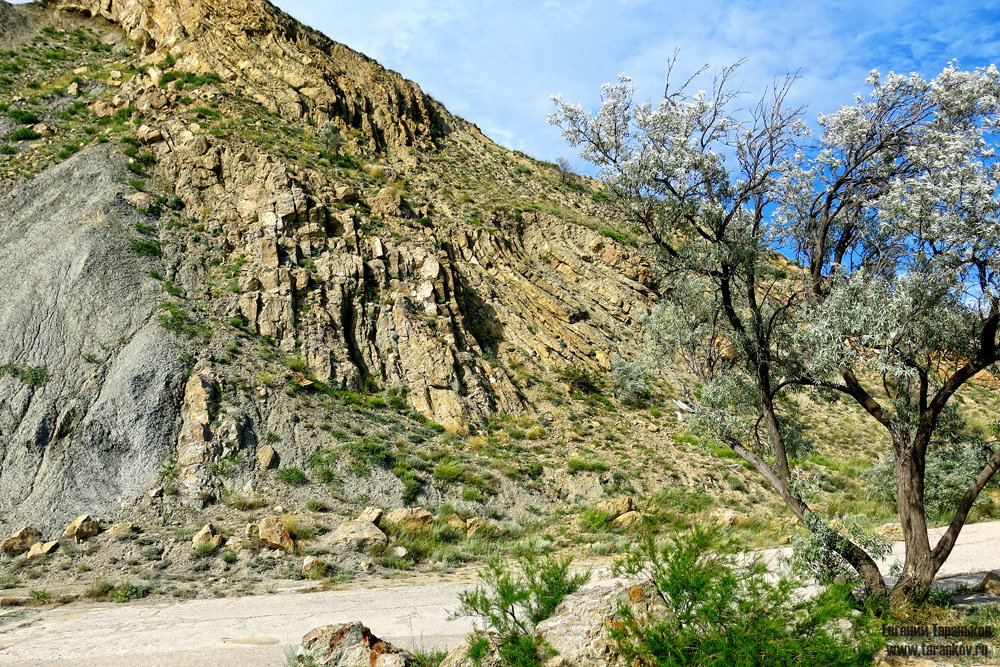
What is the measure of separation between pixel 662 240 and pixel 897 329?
3404mm

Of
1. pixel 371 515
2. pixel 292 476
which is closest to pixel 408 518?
pixel 371 515

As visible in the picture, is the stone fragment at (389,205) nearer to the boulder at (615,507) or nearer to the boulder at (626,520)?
the boulder at (615,507)

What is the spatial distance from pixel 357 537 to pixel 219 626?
14.2 feet

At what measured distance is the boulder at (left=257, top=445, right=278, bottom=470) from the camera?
13.6 metres

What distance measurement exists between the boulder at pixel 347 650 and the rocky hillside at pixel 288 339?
506cm

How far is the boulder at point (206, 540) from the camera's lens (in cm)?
1029

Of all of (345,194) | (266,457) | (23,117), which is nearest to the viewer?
(266,457)

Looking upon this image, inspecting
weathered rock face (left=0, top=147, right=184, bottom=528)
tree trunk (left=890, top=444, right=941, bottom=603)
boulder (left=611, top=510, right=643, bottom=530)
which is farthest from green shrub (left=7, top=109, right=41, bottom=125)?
tree trunk (left=890, top=444, right=941, bottom=603)

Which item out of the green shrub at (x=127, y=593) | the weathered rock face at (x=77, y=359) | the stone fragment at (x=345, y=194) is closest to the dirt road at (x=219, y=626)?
the green shrub at (x=127, y=593)

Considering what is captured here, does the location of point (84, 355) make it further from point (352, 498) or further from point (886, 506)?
point (886, 506)

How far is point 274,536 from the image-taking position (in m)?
10.9

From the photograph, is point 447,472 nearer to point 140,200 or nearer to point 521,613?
point 521,613

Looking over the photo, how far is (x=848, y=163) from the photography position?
8031 millimetres

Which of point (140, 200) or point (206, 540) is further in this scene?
point (140, 200)
